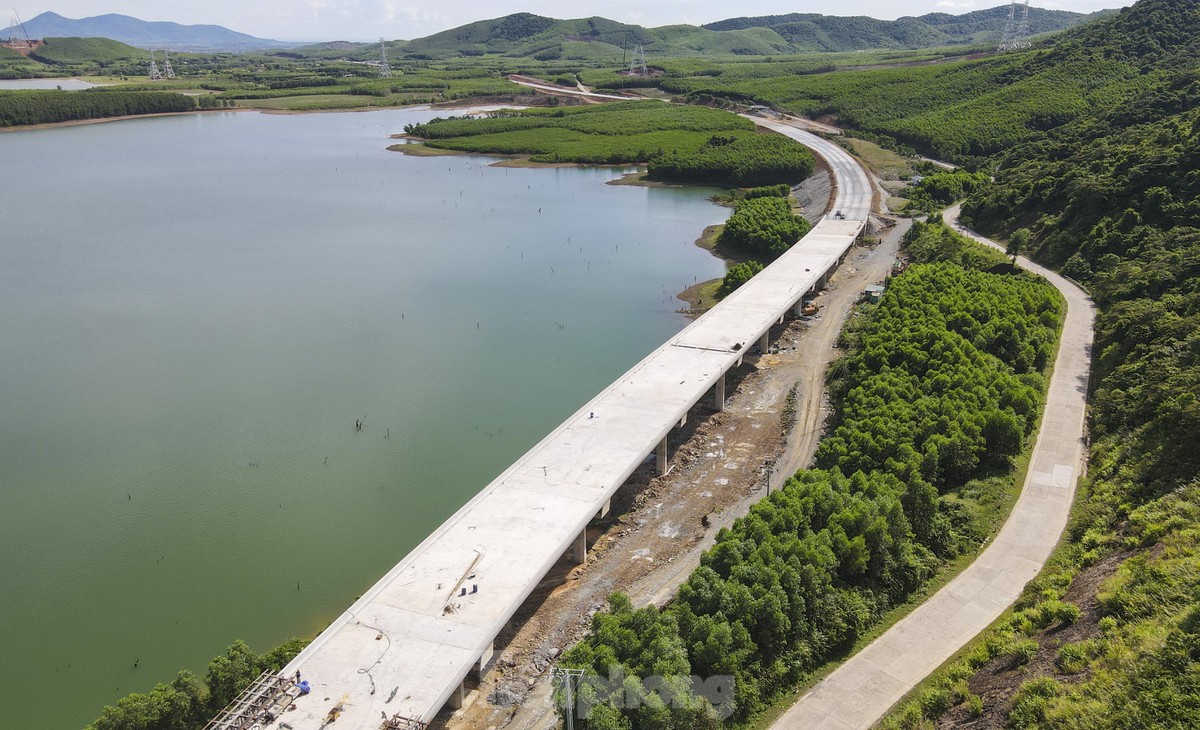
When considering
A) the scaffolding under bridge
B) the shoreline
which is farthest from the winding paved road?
the shoreline

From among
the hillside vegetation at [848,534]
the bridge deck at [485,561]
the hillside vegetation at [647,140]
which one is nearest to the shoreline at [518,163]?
the hillside vegetation at [647,140]

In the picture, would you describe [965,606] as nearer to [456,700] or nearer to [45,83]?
[456,700]

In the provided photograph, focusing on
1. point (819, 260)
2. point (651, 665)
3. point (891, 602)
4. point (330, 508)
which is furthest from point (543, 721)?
point (819, 260)

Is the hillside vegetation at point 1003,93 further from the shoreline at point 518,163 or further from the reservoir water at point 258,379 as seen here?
the reservoir water at point 258,379

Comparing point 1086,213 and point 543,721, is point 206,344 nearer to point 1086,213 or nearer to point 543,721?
point 543,721

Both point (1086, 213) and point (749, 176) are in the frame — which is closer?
point (1086, 213)

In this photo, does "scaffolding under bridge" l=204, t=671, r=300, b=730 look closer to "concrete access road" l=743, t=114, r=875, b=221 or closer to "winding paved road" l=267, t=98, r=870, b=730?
"winding paved road" l=267, t=98, r=870, b=730

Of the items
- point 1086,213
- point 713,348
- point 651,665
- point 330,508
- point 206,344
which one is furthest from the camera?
point 1086,213

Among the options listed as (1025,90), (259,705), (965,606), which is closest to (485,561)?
(259,705)
